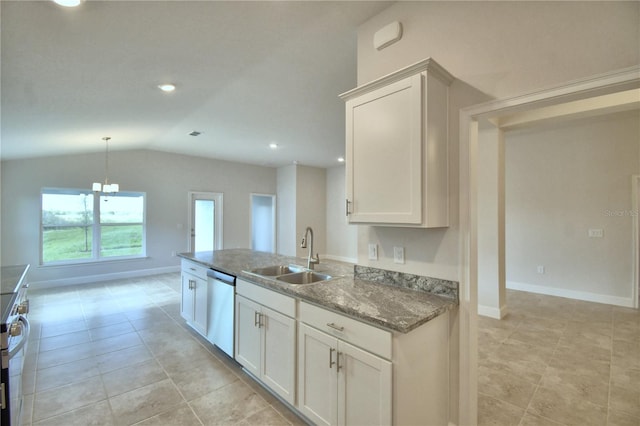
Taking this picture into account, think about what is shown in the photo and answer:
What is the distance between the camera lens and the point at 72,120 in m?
3.50

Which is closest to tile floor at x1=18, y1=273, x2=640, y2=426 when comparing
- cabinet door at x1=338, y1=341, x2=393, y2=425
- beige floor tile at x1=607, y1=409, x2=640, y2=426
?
beige floor tile at x1=607, y1=409, x2=640, y2=426

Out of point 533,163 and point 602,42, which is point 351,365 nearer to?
point 602,42

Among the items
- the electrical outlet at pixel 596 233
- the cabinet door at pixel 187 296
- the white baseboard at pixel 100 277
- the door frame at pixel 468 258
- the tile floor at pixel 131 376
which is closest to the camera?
the door frame at pixel 468 258

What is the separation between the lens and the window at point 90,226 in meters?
5.46

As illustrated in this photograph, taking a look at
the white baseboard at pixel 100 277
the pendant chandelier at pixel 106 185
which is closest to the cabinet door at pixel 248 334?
the pendant chandelier at pixel 106 185

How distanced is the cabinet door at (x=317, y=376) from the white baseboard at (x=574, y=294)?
495cm

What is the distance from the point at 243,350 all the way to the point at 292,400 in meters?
0.70

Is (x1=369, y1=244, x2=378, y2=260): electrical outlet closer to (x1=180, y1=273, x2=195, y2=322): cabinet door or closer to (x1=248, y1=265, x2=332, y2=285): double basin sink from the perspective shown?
(x1=248, y1=265, x2=332, y2=285): double basin sink

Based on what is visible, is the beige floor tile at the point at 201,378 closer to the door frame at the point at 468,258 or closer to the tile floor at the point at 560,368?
the door frame at the point at 468,258

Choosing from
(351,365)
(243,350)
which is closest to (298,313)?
(351,365)

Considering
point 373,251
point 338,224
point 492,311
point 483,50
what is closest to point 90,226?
point 338,224

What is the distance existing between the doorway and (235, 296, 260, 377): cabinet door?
19.4ft

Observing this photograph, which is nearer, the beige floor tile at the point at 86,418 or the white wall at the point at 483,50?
the white wall at the point at 483,50

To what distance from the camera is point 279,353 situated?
81.2 inches
